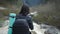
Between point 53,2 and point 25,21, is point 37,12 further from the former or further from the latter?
point 25,21

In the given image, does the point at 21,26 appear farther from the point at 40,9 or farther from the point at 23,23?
the point at 40,9

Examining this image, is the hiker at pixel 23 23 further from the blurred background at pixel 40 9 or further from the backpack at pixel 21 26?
the blurred background at pixel 40 9

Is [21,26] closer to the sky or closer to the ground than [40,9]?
closer to the sky

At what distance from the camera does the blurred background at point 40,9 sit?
41.1 ft

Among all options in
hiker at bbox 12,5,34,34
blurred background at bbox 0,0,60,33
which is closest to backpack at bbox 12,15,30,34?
hiker at bbox 12,5,34,34

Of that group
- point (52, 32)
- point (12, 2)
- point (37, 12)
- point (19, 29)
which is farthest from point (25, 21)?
point (12, 2)

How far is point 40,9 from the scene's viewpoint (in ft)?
47.6

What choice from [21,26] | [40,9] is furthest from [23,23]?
[40,9]

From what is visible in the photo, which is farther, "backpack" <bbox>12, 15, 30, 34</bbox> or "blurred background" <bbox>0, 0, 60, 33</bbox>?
"blurred background" <bbox>0, 0, 60, 33</bbox>

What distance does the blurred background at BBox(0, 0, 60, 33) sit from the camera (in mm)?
12523

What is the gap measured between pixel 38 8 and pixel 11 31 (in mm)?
11684

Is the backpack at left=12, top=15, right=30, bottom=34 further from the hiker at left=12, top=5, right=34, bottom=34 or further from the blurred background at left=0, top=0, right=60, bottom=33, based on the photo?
the blurred background at left=0, top=0, right=60, bottom=33

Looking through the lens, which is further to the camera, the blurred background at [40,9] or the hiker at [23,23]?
the blurred background at [40,9]

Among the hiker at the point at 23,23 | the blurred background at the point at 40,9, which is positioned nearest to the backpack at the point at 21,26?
the hiker at the point at 23,23
